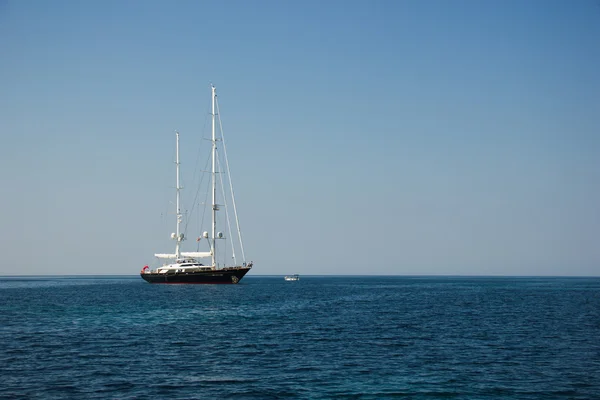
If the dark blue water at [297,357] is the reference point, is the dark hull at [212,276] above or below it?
above

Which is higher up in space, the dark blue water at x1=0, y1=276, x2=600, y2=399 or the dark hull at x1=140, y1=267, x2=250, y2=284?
the dark hull at x1=140, y1=267, x2=250, y2=284

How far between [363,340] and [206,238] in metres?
99.6

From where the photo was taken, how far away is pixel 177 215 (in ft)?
493

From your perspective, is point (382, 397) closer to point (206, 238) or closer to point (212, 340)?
point (212, 340)

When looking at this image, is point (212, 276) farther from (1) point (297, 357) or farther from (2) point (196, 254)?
(1) point (297, 357)

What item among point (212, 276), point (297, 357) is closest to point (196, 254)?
point (212, 276)

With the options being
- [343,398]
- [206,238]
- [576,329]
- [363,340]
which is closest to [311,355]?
[363,340]

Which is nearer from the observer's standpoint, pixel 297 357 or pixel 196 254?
pixel 297 357

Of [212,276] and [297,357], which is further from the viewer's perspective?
[212,276]

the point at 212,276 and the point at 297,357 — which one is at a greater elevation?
the point at 212,276

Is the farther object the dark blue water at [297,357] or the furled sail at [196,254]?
the furled sail at [196,254]

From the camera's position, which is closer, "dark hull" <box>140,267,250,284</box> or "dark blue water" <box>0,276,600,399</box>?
"dark blue water" <box>0,276,600,399</box>

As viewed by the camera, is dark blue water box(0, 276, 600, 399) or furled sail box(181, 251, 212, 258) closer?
dark blue water box(0, 276, 600, 399)

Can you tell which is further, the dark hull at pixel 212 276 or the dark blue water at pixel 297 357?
the dark hull at pixel 212 276
